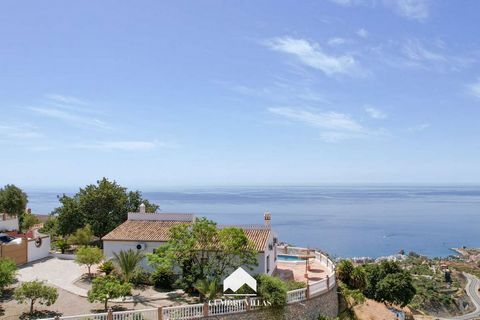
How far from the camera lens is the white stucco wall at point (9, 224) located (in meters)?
35.8

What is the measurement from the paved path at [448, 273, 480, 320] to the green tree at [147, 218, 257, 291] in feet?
244

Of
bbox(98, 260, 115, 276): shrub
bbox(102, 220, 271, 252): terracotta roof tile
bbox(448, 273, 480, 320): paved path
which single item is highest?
bbox(102, 220, 271, 252): terracotta roof tile

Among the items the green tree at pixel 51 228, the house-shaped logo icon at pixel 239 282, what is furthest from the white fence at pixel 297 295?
the green tree at pixel 51 228

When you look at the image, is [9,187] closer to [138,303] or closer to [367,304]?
[138,303]

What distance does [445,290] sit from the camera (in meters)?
92.3

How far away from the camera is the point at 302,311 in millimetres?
21797

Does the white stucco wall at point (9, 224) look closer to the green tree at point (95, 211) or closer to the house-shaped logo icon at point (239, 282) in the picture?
the green tree at point (95, 211)

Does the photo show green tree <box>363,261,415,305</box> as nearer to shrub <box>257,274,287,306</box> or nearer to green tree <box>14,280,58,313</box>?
shrub <box>257,274,287,306</box>

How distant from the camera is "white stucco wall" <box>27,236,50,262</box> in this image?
29859mm

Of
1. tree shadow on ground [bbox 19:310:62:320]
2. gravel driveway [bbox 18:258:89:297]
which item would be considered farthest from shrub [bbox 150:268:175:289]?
tree shadow on ground [bbox 19:310:62:320]

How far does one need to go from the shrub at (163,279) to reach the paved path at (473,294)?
7494 centimetres

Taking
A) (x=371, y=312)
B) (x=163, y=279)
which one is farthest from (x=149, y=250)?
(x=371, y=312)

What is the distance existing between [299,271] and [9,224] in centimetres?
2527

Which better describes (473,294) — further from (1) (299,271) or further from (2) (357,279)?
(1) (299,271)
